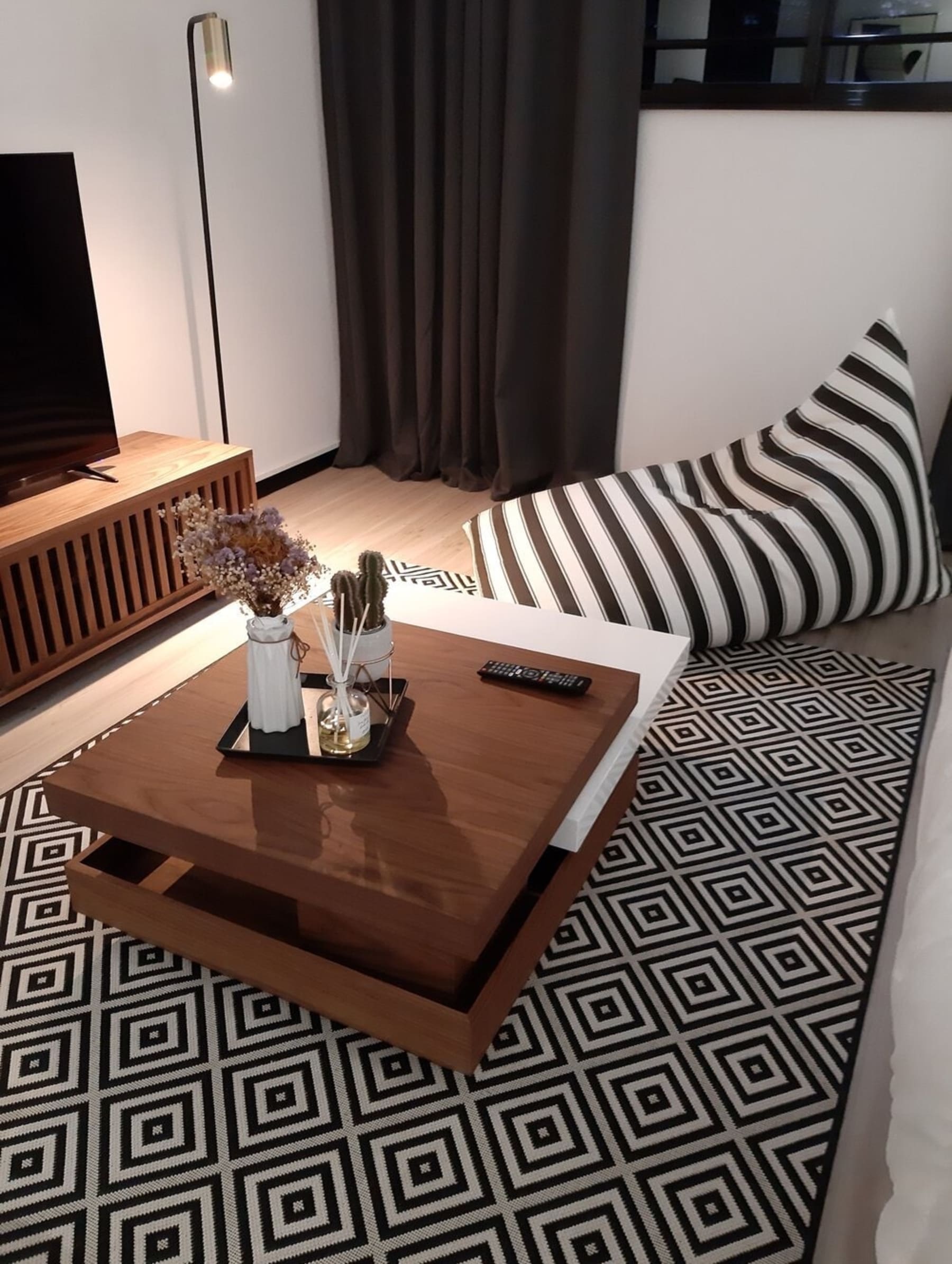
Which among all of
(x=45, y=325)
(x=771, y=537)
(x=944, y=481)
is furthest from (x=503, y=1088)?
(x=944, y=481)

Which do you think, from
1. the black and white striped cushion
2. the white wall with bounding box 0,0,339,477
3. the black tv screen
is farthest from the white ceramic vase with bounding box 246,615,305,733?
the white wall with bounding box 0,0,339,477

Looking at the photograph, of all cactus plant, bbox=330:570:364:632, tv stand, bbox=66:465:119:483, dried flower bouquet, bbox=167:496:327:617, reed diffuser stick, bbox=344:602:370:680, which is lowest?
tv stand, bbox=66:465:119:483

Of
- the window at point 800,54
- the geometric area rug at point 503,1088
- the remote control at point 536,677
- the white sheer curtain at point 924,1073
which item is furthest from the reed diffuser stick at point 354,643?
the window at point 800,54

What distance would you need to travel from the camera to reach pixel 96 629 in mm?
2633

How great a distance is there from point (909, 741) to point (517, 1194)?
4.96 ft

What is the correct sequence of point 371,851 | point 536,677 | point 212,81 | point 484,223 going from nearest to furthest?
point 371,851 → point 536,677 → point 212,81 → point 484,223

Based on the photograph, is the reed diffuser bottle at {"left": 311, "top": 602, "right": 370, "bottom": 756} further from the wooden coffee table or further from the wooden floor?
the wooden floor

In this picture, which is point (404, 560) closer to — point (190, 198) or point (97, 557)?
point (97, 557)

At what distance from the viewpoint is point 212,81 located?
2.88 meters

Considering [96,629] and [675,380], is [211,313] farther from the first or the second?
[675,380]

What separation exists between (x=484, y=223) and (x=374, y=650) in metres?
2.49

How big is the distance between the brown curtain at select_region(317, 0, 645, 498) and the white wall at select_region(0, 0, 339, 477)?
0.16 m

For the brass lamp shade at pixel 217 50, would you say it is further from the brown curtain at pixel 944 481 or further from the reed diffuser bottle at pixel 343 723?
the brown curtain at pixel 944 481

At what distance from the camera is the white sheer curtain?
928 millimetres
